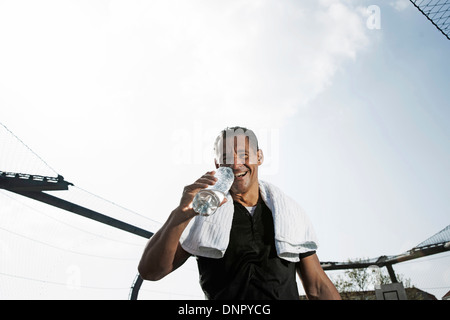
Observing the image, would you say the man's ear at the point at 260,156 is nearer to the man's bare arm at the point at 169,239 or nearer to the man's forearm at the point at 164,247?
the man's bare arm at the point at 169,239

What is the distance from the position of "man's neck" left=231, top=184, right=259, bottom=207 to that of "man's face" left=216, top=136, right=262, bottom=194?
0.08 ft

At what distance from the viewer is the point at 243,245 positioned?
1.39m

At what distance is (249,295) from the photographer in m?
1.22

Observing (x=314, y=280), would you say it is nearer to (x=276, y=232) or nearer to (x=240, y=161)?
(x=276, y=232)

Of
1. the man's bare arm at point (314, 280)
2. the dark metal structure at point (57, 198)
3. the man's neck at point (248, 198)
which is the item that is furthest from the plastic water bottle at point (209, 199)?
the dark metal structure at point (57, 198)

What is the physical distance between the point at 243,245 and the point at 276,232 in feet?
0.59

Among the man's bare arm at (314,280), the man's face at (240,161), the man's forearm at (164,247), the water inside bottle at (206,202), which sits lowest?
the man's bare arm at (314,280)

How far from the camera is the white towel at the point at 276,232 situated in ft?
4.41

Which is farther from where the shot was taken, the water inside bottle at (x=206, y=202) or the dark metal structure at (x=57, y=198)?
the dark metal structure at (x=57, y=198)

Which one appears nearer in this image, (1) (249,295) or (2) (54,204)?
(1) (249,295)

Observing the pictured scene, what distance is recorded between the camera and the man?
4.07 ft
